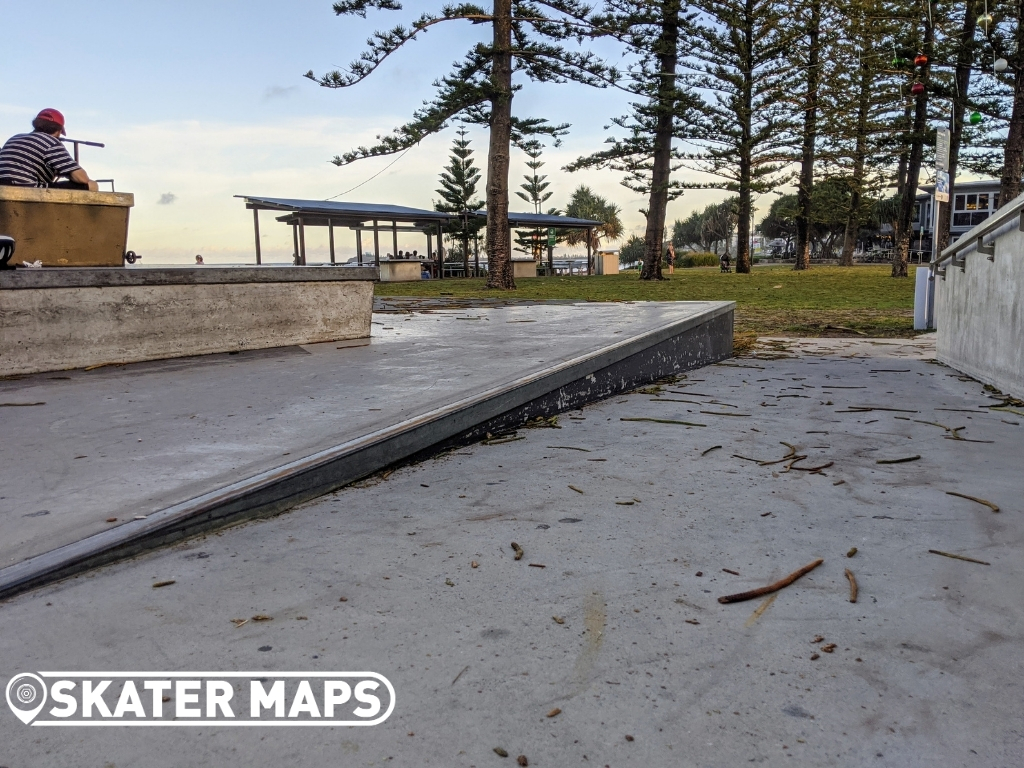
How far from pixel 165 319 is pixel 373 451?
2.50 metres

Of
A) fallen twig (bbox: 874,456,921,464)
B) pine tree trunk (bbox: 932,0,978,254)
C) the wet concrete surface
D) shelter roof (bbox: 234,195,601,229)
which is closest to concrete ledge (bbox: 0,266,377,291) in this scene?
the wet concrete surface

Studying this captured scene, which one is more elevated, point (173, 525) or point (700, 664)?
point (173, 525)

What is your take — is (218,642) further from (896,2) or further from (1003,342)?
(896,2)

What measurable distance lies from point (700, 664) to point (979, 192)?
51.6 m

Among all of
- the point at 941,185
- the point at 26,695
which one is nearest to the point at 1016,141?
the point at 941,185

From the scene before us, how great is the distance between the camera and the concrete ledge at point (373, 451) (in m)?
1.95

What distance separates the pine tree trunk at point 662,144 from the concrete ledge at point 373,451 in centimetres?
1896

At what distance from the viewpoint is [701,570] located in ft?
6.79

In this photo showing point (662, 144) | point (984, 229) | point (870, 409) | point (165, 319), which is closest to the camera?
point (870, 409)

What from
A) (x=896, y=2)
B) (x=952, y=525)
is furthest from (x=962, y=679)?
(x=896, y=2)

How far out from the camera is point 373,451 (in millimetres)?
2773

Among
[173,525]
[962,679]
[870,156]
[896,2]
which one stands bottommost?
[962,679]

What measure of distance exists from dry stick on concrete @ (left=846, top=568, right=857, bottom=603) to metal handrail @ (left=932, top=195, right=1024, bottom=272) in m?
3.49

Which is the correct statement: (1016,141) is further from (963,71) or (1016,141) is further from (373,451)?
(373,451)
